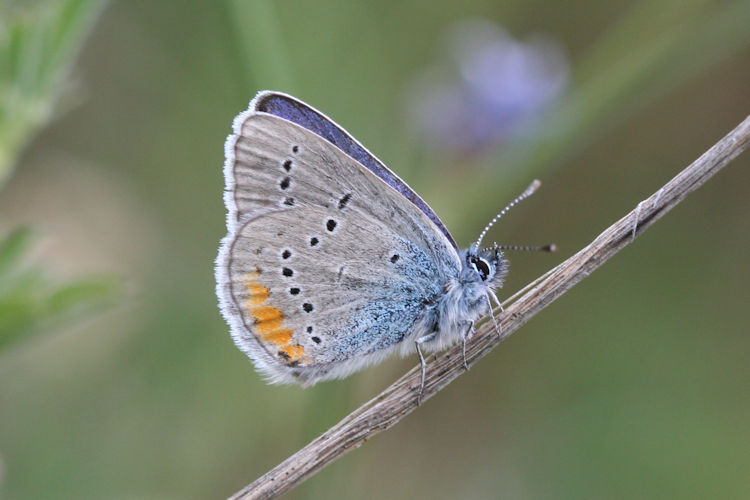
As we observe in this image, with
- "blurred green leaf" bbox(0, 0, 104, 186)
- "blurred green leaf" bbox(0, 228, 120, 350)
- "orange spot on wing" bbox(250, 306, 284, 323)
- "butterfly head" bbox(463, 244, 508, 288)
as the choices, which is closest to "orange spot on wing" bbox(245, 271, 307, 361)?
"orange spot on wing" bbox(250, 306, 284, 323)

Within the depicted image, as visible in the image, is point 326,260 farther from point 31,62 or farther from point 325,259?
point 31,62

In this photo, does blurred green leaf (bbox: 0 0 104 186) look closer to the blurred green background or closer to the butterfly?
the butterfly

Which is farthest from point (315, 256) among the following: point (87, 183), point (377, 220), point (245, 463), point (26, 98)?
point (87, 183)

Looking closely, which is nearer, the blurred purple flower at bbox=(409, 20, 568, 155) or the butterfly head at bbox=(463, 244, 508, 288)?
the butterfly head at bbox=(463, 244, 508, 288)

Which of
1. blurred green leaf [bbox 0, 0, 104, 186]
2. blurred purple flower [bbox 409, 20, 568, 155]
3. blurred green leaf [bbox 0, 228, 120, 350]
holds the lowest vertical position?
blurred green leaf [bbox 0, 228, 120, 350]

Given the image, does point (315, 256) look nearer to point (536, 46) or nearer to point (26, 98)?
point (26, 98)

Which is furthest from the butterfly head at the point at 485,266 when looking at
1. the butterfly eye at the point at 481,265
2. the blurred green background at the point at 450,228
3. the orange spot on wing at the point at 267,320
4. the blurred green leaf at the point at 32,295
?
the blurred green leaf at the point at 32,295

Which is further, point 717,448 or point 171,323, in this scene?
point 171,323
